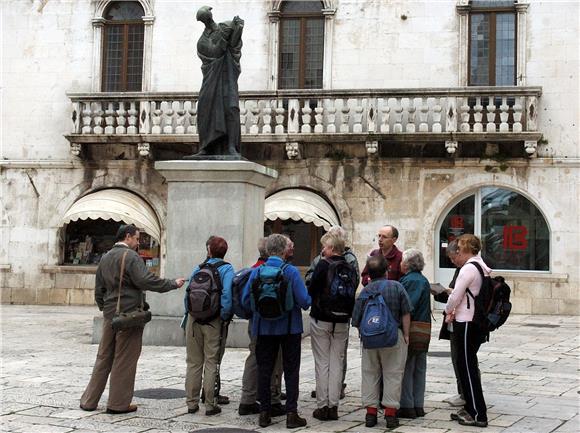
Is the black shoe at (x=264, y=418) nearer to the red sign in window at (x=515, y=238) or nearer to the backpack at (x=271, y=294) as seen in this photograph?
the backpack at (x=271, y=294)

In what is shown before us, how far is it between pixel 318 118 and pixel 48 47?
8.18 metres

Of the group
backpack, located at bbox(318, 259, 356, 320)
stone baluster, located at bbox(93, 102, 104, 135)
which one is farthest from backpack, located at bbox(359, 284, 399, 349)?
stone baluster, located at bbox(93, 102, 104, 135)

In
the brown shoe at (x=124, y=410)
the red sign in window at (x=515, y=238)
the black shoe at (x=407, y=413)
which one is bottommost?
the brown shoe at (x=124, y=410)

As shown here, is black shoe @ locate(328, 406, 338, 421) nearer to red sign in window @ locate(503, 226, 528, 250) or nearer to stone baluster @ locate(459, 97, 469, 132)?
stone baluster @ locate(459, 97, 469, 132)

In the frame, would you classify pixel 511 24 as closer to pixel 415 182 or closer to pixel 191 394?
pixel 415 182

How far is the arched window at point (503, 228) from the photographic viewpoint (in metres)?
18.6

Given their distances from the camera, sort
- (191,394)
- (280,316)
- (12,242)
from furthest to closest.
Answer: (12,242) < (191,394) < (280,316)

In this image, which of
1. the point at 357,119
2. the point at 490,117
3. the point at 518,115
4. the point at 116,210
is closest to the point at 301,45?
the point at 357,119

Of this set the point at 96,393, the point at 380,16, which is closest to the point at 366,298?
the point at 96,393

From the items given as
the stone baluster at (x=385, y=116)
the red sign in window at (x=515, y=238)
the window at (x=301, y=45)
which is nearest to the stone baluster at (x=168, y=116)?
the window at (x=301, y=45)

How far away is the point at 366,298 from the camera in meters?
7.01

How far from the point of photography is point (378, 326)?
682 centimetres

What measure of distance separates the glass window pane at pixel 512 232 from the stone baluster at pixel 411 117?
2355 millimetres

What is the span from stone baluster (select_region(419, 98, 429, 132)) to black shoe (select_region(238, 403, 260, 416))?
12222 millimetres
